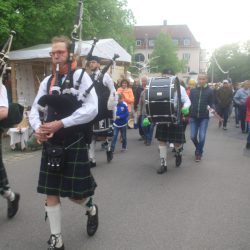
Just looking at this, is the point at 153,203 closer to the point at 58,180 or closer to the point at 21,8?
the point at 58,180

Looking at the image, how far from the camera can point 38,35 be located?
59.8 ft

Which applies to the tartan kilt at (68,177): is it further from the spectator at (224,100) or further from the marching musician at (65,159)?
the spectator at (224,100)

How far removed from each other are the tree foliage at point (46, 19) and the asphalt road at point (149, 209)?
26.6ft

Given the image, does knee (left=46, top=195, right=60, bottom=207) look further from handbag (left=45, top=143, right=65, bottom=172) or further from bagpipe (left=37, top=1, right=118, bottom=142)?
bagpipe (left=37, top=1, right=118, bottom=142)

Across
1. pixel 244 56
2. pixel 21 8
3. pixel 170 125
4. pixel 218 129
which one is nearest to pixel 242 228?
pixel 170 125

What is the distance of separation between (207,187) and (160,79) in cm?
201

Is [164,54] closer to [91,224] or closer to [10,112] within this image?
[10,112]

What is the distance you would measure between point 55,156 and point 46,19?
15608 millimetres

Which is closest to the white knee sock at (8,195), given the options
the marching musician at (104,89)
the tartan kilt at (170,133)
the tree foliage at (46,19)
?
the marching musician at (104,89)

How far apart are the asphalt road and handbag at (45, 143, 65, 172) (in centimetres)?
84

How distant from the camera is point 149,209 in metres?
5.05

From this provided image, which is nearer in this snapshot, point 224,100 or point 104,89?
point 104,89

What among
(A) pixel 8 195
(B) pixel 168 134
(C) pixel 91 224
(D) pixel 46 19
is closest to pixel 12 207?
(A) pixel 8 195

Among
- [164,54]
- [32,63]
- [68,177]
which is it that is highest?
[164,54]
